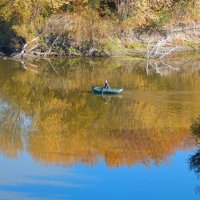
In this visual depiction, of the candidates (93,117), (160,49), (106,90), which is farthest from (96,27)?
(93,117)

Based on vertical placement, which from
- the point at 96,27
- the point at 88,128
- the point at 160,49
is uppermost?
the point at 96,27

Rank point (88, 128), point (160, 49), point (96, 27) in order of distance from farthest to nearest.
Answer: point (160, 49) < point (96, 27) < point (88, 128)

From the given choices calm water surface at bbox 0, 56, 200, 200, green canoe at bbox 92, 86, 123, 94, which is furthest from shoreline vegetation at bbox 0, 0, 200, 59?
green canoe at bbox 92, 86, 123, 94

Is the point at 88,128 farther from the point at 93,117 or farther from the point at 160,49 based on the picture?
the point at 160,49

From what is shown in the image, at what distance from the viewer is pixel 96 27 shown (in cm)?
6047

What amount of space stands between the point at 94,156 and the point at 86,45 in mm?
37151

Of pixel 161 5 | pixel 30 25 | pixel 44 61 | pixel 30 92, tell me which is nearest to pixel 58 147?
pixel 30 92

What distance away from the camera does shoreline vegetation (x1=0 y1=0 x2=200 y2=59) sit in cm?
5916

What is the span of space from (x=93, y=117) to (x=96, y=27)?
2972cm

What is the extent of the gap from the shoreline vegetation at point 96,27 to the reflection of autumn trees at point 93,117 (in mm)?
12292

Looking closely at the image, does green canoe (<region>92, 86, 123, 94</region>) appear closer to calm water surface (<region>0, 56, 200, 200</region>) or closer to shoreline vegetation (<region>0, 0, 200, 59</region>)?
calm water surface (<region>0, 56, 200, 200</region>)

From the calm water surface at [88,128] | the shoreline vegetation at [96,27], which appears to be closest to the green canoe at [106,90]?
the calm water surface at [88,128]

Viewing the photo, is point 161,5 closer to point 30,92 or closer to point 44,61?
point 44,61

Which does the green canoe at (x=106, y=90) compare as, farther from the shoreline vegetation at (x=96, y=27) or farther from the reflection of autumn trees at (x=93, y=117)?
the shoreline vegetation at (x=96, y=27)
